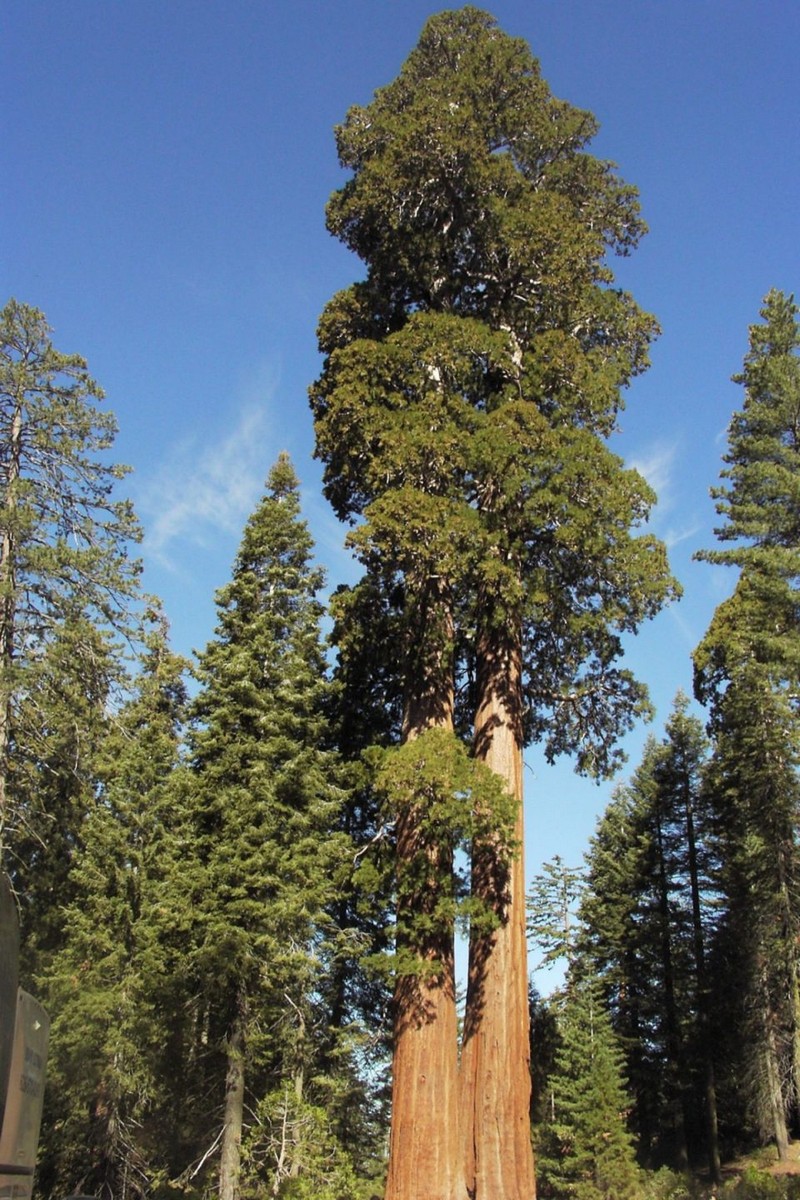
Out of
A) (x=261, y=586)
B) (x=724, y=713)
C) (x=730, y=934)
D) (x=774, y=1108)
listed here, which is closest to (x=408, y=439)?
(x=261, y=586)

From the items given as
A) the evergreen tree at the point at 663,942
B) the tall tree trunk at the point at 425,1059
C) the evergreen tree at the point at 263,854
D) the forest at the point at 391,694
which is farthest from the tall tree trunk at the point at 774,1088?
the tall tree trunk at the point at 425,1059

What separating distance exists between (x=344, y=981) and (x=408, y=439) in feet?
32.1

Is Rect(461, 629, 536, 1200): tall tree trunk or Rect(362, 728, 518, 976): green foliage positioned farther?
Rect(362, 728, 518, 976): green foliage

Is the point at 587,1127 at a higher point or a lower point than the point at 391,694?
lower

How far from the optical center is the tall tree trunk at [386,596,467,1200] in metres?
9.12

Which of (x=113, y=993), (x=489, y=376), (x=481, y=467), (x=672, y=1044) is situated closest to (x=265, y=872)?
(x=113, y=993)

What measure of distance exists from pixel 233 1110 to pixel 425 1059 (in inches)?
212

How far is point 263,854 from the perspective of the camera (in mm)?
13781

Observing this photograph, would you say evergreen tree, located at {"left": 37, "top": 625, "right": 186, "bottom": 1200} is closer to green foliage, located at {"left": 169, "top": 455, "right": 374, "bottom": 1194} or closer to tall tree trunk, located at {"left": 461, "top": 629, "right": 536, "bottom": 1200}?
green foliage, located at {"left": 169, "top": 455, "right": 374, "bottom": 1194}

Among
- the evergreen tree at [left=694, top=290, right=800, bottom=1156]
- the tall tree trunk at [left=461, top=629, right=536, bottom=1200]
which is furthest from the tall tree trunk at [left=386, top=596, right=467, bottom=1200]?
the evergreen tree at [left=694, top=290, right=800, bottom=1156]

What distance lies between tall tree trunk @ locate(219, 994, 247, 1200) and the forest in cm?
5

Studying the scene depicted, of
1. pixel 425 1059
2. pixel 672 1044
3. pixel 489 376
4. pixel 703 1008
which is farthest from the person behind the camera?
pixel 672 1044

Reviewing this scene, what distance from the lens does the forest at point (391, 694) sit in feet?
33.7

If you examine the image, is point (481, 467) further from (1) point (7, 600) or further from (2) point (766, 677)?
(2) point (766, 677)
